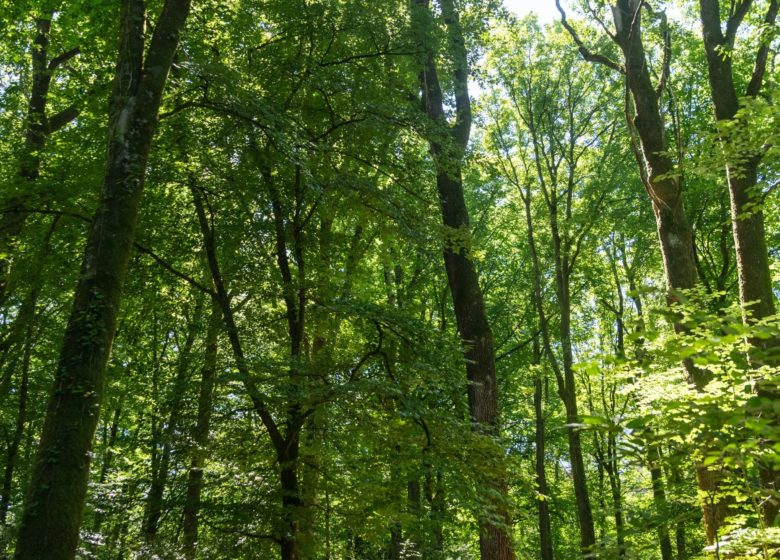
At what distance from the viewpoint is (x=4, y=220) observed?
7.33 metres

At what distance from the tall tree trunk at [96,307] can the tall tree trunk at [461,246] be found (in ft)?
11.5

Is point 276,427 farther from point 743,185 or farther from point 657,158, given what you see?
point 743,185

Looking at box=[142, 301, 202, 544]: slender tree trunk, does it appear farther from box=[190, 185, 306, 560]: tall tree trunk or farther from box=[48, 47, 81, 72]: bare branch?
box=[48, 47, 81, 72]: bare branch

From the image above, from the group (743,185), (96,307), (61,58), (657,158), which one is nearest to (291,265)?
(96,307)

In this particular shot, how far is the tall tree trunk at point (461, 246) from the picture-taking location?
737 cm

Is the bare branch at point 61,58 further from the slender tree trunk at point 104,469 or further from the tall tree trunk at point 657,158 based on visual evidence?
the tall tree trunk at point 657,158

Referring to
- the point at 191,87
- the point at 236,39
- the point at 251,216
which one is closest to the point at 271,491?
the point at 251,216

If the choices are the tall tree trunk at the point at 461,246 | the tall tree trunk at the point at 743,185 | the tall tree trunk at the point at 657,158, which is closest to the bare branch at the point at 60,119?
the tall tree trunk at the point at 461,246

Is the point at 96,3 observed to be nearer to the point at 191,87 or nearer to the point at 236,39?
the point at 236,39

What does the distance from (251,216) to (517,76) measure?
10.3 metres

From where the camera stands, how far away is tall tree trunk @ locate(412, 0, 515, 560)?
7367mm

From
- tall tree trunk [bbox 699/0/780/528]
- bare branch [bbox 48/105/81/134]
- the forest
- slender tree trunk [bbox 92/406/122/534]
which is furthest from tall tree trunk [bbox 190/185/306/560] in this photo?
tall tree trunk [bbox 699/0/780/528]

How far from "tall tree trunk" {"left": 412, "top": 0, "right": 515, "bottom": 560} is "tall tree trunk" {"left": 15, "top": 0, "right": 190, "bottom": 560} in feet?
11.5

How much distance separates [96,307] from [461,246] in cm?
476
